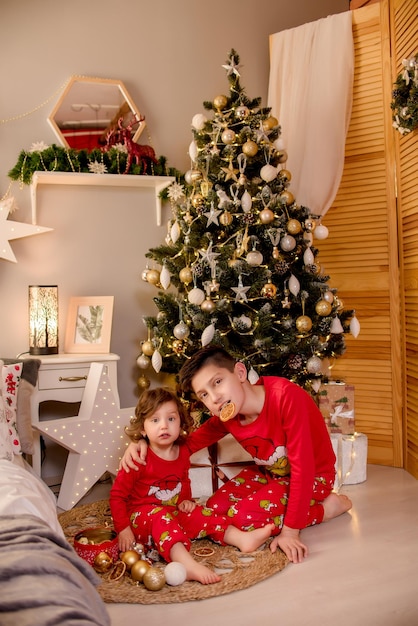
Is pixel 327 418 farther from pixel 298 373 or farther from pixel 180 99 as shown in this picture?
pixel 180 99

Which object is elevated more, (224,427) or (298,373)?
(298,373)

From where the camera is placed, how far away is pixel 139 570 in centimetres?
187

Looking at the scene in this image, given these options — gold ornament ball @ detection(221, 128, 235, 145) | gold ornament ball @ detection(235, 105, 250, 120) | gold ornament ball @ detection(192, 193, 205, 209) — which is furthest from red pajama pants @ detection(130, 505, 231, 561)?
gold ornament ball @ detection(235, 105, 250, 120)

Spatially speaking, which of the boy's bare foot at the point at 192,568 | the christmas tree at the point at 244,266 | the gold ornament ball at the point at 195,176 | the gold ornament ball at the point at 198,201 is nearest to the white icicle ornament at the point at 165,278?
the christmas tree at the point at 244,266

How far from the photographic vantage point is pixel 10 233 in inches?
118

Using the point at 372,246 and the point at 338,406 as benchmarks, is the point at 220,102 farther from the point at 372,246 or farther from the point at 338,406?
the point at 338,406

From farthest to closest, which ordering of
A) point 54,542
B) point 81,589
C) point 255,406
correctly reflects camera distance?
point 255,406, point 54,542, point 81,589

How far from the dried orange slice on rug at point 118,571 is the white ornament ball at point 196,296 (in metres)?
1.12

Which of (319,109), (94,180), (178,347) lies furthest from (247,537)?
(319,109)

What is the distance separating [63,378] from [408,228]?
1.83 metres

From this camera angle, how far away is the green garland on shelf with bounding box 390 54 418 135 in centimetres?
271

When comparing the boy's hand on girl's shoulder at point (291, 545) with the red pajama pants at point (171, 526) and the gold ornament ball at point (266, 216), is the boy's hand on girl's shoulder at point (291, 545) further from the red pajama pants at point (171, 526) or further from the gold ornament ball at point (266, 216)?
the gold ornament ball at point (266, 216)

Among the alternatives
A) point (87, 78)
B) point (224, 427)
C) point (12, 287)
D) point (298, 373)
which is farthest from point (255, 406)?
point (87, 78)

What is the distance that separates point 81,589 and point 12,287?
219 cm
